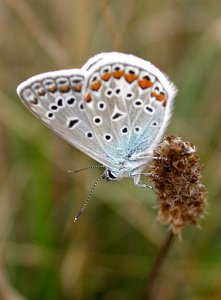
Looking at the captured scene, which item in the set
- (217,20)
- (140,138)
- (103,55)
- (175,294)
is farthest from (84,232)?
(217,20)

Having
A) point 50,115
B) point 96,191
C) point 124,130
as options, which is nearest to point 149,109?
point 124,130

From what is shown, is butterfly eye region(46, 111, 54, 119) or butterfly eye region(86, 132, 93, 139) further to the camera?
butterfly eye region(86, 132, 93, 139)

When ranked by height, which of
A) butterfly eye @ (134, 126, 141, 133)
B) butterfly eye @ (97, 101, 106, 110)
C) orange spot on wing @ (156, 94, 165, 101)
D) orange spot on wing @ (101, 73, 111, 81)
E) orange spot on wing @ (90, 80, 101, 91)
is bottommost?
butterfly eye @ (134, 126, 141, 133)

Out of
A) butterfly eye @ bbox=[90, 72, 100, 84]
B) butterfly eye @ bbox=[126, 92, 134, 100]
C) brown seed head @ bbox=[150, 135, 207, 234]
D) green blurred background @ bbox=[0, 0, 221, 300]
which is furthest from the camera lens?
green blurred background @ bbox=[0, 0, 221, 300]

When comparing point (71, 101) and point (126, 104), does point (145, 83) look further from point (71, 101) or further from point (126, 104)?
point (71, 101)

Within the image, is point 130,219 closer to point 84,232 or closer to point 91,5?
point 84,232

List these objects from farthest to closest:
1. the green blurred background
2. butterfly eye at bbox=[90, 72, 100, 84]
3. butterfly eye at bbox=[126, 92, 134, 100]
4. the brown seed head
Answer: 1. the green blurred background
2. butterfly eye at bbox=[126, 92, 134, 100]
3. butterfly eye at bbox=[90, 72, 100, 84]
4. the brown seed head

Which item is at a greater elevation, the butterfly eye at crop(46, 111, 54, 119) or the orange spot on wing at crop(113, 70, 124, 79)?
the orange spot on wing at crop(113, 70, 124, 79)

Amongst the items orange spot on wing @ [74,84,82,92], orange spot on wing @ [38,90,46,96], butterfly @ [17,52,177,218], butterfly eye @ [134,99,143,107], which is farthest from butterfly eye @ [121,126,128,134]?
orange spot on wing @ [38,90,46,96]

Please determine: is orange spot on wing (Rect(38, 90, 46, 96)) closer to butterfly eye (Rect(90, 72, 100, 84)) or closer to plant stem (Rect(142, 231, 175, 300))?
butterfly eye (Rect(90, 72, 100, 84))

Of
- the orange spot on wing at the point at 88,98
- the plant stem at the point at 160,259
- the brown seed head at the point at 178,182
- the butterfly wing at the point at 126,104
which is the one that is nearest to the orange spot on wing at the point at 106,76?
the butterfly wing at the point at 126,104
